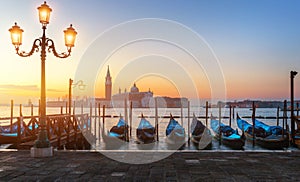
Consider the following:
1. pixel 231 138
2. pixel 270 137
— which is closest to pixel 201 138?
pixel 231 138

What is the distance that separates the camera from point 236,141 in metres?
14.9

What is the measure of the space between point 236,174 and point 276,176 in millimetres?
600

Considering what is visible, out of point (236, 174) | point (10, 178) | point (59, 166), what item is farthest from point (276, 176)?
point (10, 178)

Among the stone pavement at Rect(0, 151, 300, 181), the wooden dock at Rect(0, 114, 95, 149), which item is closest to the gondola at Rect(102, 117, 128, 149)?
the wooden dock at Rect(0, 114, 95, 149)

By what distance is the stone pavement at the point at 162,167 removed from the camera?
15.5ft

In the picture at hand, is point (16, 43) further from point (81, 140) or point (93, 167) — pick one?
point (81, 140)

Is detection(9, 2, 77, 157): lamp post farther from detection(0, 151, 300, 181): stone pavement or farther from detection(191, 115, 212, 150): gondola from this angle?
detection(191, 115, 212, 150): gondola

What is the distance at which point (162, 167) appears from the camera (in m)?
5.45

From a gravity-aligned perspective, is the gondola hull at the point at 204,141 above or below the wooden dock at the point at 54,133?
below

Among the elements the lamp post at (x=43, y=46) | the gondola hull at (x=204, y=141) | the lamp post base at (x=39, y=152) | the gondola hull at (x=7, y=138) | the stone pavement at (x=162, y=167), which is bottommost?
the gondola hull at (x=204, y=141)

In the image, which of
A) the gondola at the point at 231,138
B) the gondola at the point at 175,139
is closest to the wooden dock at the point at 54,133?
the gondola at the point at 175,139

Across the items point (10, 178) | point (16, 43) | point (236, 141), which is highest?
point (16, 43)

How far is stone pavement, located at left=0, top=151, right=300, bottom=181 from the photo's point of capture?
471 centimetres

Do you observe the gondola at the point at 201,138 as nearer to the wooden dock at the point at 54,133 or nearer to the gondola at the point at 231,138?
the gondola at the point at 231,138
